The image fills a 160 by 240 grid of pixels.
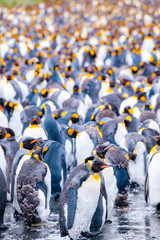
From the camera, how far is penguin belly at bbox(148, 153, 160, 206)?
533 cm

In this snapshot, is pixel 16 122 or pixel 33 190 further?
pixel 16 122

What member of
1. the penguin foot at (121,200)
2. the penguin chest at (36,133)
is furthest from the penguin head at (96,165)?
the penguin chest at (36,133)

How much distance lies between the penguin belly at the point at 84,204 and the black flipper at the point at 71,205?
0.04m

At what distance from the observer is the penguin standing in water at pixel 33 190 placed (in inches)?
188

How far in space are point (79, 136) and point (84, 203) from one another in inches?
83.3

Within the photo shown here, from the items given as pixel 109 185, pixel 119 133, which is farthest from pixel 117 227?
pixel 119 133

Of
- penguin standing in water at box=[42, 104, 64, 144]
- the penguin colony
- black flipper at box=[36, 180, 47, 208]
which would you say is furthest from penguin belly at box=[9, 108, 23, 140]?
black flipper at box=[36, 180, 47, 208]

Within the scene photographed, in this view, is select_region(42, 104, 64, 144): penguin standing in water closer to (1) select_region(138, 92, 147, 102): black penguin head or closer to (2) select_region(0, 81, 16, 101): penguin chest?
(1) select_region(138, 92, 147, 102): black penguin head

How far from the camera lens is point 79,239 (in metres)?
4.62

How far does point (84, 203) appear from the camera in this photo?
4.42 metres

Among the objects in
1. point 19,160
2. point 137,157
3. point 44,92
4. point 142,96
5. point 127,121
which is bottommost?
point 19,160

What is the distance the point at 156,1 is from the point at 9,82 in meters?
22.6

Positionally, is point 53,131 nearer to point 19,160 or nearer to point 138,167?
point 138,167

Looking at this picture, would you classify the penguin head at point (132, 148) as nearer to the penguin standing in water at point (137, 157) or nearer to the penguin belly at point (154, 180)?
the penguin standing in water at point (137, 157)
